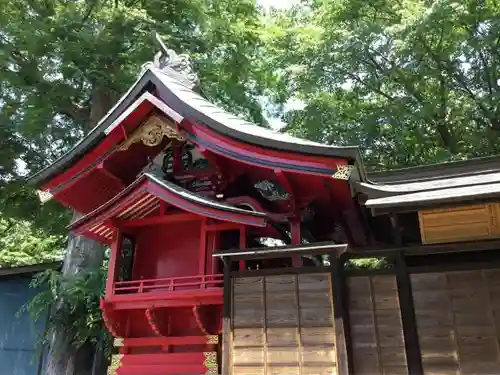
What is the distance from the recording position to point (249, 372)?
6719 mm

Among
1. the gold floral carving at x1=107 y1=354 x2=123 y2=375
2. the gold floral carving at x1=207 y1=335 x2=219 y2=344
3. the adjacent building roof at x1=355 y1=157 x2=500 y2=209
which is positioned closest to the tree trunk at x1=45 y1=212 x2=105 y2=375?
the gold floral carving at x1=107 y1=354 x2=123 y2=375

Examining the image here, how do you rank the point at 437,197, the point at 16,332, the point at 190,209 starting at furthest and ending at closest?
the point at 16,332 < the point at 190,209 < the point at 437,197

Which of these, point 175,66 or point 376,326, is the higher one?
point 175,66

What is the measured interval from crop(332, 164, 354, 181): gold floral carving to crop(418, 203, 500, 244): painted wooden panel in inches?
51.9

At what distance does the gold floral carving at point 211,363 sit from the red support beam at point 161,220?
7.69 feet

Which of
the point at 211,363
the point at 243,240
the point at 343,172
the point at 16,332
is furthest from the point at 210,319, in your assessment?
the point at 16,332

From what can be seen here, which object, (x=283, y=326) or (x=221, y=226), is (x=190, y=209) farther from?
(x=283, y=326)

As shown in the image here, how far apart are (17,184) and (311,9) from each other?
13413 millimetres

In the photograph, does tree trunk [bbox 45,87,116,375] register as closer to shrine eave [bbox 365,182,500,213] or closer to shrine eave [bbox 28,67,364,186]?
shrine eave [bbox 28,67,364,186]

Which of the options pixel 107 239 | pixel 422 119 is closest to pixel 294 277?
pixel 107 239

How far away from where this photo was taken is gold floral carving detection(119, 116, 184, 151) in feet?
29.2

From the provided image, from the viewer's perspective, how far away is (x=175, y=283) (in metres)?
8.05

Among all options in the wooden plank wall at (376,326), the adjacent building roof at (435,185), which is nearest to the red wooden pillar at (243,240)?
the wooden plank wall at (376,326)

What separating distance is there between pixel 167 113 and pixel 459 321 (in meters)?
5.89
